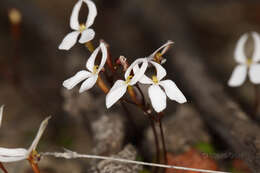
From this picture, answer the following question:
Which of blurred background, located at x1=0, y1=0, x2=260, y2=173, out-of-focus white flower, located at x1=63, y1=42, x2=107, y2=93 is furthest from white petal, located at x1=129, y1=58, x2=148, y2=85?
blurred background, located at x1=0, y1=0, x2=260, y2=173

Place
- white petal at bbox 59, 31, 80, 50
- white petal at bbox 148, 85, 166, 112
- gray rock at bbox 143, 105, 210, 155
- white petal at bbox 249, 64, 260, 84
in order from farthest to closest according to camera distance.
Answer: gray rock at bbox 143, 105, 210, 155, white petal at bbox 249, 64, 260, 84, white petal at bbox 59, 31, 80, 50, white petal at bbox 148, 85, 166, 112

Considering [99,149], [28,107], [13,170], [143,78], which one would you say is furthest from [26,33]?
[143,78]

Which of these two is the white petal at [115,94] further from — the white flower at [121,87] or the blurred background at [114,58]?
the blurred background at [114,58]

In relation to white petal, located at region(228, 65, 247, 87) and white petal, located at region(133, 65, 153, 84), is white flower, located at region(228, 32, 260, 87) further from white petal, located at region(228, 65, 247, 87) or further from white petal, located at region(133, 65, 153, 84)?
white petal, located at region(133, 65, 153, 84)

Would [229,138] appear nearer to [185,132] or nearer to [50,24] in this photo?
[185,132]

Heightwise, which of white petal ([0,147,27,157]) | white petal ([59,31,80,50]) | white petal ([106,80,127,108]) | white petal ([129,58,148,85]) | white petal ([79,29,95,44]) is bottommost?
white petal ([0,147,27,157])
